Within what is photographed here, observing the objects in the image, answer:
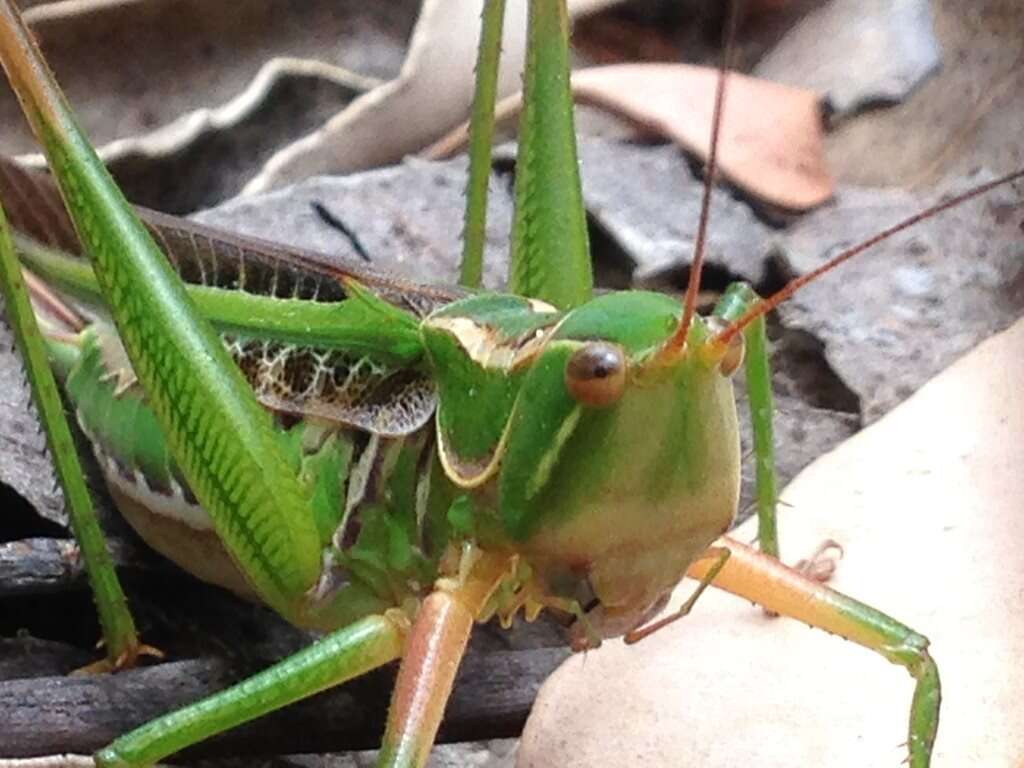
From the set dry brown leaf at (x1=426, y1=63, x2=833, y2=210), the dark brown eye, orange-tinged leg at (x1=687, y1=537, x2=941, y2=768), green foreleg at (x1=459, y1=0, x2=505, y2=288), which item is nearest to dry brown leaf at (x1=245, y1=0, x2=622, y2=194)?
dry brown leaf at (x1=426, y1=63, x2=833, y2=210)

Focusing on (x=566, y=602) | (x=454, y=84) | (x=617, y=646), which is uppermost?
(x=454, y=84)

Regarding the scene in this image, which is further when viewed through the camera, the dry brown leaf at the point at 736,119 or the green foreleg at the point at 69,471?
the dry brown leaf at the point at 736,119

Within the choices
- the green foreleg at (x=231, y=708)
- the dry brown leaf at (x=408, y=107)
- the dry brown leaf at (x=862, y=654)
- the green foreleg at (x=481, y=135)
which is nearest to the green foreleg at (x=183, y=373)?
the green foreleg at (x=231, y=708)

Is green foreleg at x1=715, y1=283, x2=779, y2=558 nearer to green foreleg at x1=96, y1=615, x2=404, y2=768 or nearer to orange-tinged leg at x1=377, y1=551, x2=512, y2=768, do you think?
orange-tinged leg at x1=377, y1=551, x2=512, y2=768

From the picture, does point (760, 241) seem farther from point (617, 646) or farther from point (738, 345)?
point (738, 345)

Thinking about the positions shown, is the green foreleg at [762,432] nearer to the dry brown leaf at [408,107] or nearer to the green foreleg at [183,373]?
the green foreleg at [183,373]

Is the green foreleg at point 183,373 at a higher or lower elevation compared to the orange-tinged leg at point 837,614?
higher

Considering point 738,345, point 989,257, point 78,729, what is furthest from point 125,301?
point 989,257
